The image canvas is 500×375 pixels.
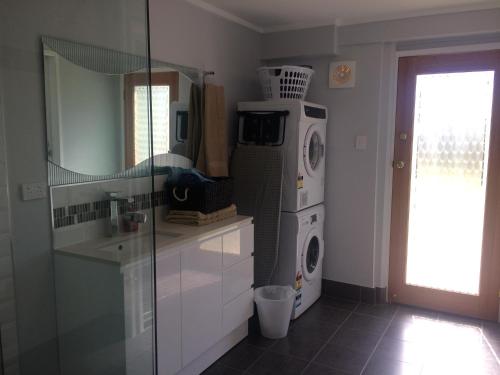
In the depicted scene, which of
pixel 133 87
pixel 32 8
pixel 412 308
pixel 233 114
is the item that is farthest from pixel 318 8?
pixel 412 308

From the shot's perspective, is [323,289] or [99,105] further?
[323,289]

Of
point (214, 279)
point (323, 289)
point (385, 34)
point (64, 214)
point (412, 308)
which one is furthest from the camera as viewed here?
point (323, 289)

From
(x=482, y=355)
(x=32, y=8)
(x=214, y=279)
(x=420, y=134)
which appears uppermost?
(x=32, y=8)

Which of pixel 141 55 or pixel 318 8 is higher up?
pixel 318 8

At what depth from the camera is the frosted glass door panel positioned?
10.6ft

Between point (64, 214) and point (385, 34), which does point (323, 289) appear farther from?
point (64, 214)

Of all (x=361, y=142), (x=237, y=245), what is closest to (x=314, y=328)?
(x=237, y=245)

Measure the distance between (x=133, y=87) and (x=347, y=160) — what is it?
6.67 feet

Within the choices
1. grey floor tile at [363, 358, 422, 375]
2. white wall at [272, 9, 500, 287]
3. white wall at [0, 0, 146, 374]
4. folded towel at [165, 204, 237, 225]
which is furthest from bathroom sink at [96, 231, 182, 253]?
white wall at [272, 9, 500, 287]

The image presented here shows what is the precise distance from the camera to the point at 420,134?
135 inches

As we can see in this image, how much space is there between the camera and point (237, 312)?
2.81 meters

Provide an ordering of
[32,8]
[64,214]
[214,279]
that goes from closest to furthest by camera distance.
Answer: [32,8] → [64,214] → [214,279]

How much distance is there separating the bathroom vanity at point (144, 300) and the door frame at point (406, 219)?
1.54 metres

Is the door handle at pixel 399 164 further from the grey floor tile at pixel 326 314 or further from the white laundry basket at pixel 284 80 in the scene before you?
the grey floor tile at pixel 326 314
